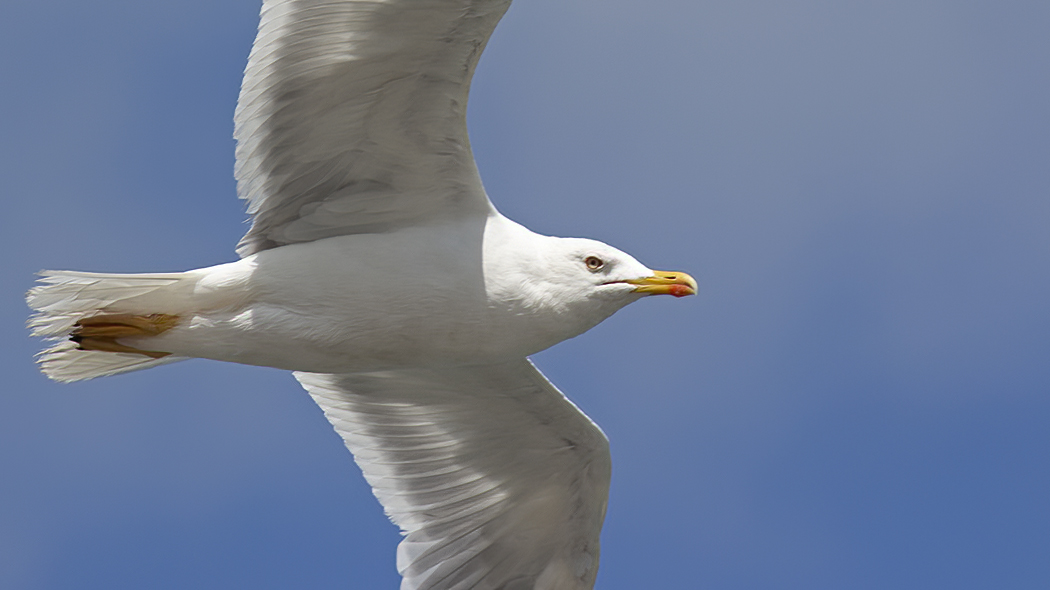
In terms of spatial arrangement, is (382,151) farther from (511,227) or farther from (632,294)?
(632,294)

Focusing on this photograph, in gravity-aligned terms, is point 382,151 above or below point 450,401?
above

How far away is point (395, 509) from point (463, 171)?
9.20 ft

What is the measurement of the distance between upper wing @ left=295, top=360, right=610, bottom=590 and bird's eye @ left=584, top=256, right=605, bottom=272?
64.8 inches

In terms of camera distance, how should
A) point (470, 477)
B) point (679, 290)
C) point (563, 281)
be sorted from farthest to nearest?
1. point (470, 477)
2. point (679, 290)
3. point (563, 281)

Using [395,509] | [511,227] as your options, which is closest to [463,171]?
[511,227]

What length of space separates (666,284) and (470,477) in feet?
8.08

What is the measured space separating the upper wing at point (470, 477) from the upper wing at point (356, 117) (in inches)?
60.7

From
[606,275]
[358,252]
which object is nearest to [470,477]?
[358,252]

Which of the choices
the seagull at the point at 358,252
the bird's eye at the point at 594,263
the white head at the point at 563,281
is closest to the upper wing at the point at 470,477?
the seagull at the point at 358,252

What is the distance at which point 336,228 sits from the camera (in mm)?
7750

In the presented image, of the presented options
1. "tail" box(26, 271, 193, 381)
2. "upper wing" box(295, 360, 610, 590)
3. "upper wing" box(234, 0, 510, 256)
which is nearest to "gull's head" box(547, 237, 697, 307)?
"upper wing" box(234, 0, 510, 256)

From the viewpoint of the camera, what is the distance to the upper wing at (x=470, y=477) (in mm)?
8859

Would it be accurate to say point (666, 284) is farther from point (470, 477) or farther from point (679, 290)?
point (470, 477)

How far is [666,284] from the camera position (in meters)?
7.50
